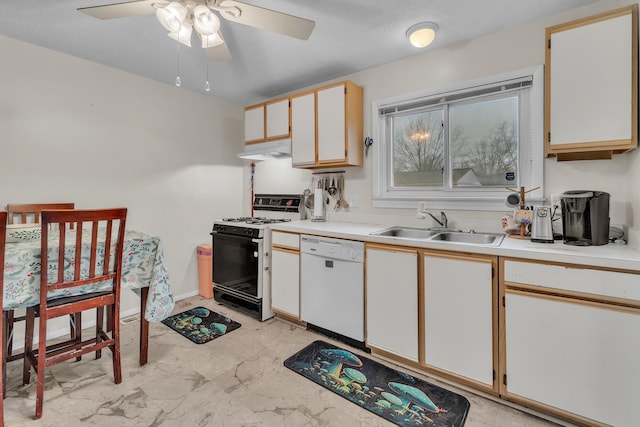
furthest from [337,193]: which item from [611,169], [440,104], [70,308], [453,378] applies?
[70,308]

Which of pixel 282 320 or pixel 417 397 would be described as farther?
pixel 282 320

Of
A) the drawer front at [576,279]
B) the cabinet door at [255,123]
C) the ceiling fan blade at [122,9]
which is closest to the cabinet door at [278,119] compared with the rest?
the cabinet door at [255,123]

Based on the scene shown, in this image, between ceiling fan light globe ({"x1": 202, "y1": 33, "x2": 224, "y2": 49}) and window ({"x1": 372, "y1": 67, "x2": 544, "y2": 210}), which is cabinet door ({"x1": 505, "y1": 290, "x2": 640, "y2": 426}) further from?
ceiling fan light globe ({"x1": 202, "y1": 33, "x2": 224, "y2": 49})

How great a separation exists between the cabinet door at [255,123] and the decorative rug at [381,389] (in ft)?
7.65

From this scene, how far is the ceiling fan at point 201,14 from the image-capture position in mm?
1479

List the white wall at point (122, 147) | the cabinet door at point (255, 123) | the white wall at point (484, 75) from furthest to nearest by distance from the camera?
the cabinet door at point (255, 123) → the white wall at point (122, 147) → the white wall at point (484, 75)

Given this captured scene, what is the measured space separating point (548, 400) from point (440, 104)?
216cm

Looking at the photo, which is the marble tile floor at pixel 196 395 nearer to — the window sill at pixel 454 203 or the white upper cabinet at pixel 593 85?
the window sill at pixel 454 203

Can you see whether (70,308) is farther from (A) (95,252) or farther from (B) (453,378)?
(B) (453,378)

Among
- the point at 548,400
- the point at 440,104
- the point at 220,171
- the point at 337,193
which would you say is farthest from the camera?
the point at 220,171

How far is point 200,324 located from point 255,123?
7.26ft

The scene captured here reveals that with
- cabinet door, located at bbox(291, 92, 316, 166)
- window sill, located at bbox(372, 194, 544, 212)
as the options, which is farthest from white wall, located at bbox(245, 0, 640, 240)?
cabinet door, located at bbox(291, 92, 316, 166)

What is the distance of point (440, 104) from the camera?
2533 mm

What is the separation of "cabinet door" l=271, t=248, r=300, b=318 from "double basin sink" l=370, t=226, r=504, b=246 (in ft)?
2.74
